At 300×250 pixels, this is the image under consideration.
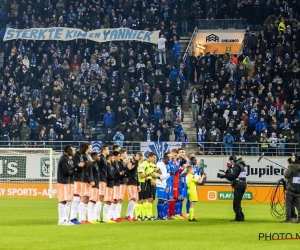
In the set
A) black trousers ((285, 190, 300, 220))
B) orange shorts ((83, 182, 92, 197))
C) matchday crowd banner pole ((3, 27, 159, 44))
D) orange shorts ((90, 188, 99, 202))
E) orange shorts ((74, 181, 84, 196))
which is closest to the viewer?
orange shorts ((74, 181, 84, 196))

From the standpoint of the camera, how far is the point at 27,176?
41.0 metres

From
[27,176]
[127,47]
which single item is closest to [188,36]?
[127,47]

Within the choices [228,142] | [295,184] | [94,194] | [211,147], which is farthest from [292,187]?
[211,147]

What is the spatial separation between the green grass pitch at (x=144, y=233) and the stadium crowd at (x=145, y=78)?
42.0 ft

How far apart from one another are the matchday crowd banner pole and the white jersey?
23.1 meters

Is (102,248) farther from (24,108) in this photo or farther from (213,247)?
(24,108)

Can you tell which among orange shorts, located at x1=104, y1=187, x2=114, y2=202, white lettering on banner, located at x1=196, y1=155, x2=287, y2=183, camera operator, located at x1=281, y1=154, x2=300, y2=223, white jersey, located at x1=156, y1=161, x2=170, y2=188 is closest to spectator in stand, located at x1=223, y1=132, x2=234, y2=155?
white lettering on banner, located at x1=196, y1=155, x2=287, y2=183

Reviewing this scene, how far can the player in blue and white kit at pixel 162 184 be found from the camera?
2650 cm

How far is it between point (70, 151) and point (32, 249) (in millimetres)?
6134

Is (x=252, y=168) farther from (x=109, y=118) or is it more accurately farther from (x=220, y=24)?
(x=220, y=24)

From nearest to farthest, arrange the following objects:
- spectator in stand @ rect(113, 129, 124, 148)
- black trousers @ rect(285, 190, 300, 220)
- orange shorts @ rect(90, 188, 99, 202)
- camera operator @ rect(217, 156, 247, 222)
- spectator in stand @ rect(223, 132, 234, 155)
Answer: orange shorts @ rect(90, 188, 99, 202) < black trousers @ rect(285, 190, 300, 220) < camera operator @ rect(217, 156, 247, 222) < spectator in stand @ rect(223, 132, 234, 155) < spectator in stand @ rect(113, 129, 124, 148)

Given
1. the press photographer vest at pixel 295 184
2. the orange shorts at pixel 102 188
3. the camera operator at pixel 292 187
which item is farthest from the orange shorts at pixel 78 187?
the press photographer vest at pixel 295 184

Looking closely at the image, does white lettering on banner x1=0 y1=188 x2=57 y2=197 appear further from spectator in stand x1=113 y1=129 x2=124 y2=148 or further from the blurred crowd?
the blurred crowd

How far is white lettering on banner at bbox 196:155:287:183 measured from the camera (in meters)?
40.5
